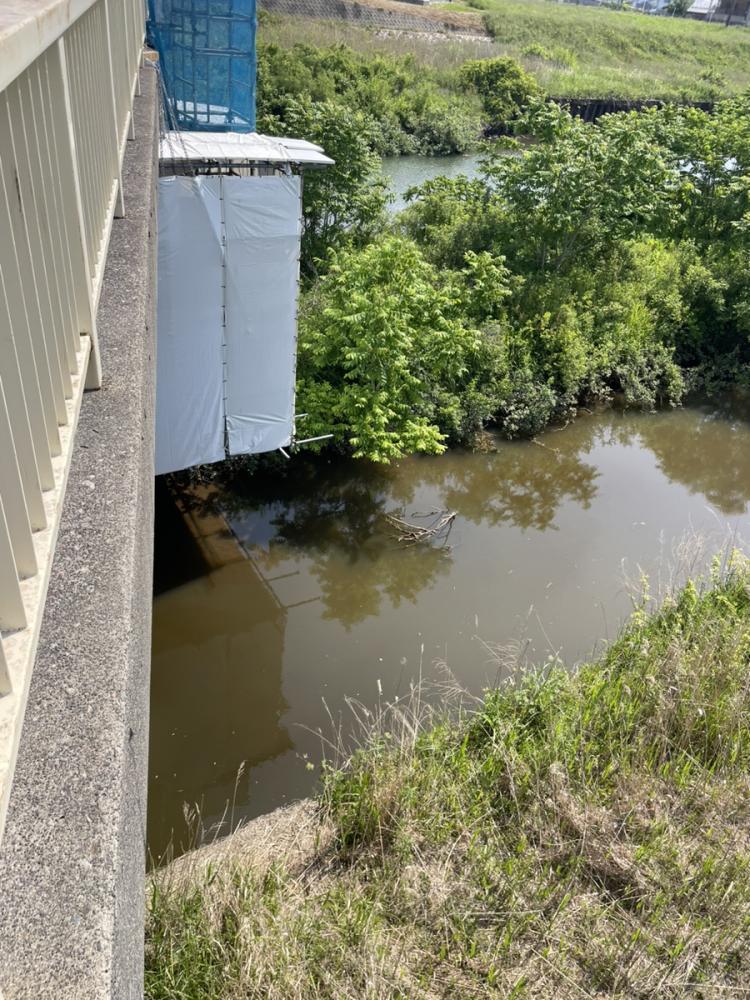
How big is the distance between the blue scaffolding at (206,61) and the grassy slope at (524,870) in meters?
7.66

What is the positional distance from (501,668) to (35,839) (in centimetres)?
551

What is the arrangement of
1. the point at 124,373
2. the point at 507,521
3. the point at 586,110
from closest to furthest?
the point at 124,373
the point at 507,521
the point at 586,110

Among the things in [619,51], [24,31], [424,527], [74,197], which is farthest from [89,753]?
[619,51]

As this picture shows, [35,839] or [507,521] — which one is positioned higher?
[35,839]

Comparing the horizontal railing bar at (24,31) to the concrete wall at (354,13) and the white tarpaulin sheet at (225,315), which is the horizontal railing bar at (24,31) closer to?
the white tarpaulin sheet at (225,315)

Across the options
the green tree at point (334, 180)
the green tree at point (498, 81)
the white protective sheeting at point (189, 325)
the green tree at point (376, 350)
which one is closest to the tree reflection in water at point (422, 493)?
the green tree at point (376, 350)

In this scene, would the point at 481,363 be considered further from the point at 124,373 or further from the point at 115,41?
the point at 124,373

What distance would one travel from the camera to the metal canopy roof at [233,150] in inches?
241

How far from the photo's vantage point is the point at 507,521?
8633mm

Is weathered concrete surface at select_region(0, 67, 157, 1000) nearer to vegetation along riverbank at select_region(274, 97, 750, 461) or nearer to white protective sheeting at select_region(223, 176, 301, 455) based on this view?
white protective sheeting at select_region(223, 176, 301, 455)

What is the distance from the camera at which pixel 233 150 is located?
6.41 metres

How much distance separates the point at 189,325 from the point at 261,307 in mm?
699

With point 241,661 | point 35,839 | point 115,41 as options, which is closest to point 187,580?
point 241,661

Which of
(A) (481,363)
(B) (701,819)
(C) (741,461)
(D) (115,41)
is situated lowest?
(C) (741,461)
